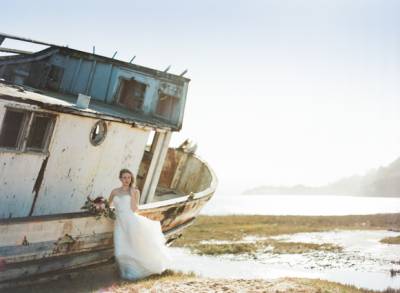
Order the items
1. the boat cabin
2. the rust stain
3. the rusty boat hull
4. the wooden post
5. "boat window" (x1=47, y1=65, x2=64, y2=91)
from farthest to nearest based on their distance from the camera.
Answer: "boat window" (x1=47, y1=65, x2=64, y2=91) < the wooden post < the rust stain < the boat cabin < the rusty boat hull

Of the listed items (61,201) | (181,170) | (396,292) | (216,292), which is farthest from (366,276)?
(61,201)

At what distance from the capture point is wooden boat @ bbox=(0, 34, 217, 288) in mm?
7387

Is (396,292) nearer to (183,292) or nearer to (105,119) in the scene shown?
(183,292)

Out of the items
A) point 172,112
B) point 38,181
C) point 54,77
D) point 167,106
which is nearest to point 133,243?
point 38,181

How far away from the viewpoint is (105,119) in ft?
29.8

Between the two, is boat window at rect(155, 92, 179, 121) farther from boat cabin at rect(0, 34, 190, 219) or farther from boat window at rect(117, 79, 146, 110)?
boat window at rect(117, 79, 146, 110)

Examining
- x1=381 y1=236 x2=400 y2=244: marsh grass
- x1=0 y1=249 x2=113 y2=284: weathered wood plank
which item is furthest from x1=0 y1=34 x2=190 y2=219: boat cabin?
x1=381 y1=236 x2=400 y2=244: marsh grass

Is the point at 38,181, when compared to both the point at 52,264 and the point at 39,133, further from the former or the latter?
Answer: the point at 52,264

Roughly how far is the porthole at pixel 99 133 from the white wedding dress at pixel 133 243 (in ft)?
4.87

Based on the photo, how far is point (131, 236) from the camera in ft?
28.4

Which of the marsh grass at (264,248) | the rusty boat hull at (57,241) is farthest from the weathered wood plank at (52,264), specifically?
the marsh grass at (264,248)

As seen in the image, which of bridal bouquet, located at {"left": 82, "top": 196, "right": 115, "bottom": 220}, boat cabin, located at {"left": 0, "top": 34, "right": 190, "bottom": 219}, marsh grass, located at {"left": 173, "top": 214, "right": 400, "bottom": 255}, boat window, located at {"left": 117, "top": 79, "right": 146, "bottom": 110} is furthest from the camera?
marsh grass, located at {"left": 173, "top": 214, "right": 400, "bottom": 255}

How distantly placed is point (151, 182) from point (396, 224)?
35.2m

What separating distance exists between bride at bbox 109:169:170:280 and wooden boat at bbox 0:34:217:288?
56 cm
